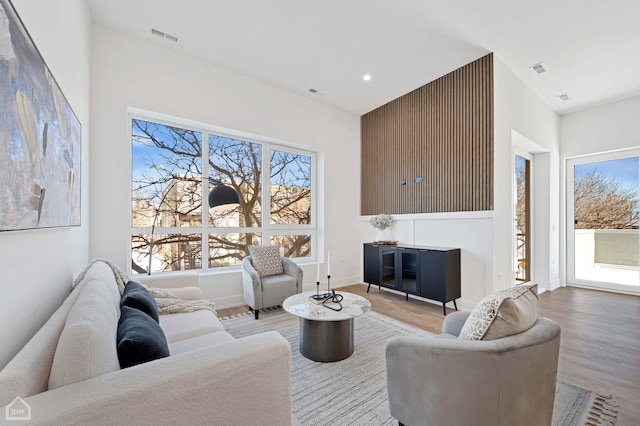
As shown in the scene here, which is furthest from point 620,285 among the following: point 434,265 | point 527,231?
point 434,265

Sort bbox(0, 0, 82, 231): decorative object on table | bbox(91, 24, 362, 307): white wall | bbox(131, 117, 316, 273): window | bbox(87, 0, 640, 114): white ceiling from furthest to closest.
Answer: bbox(131, 117, 316, 273): window
bbox(91, 24, 362, 307): white wall
bbox(87, 0, 640, 114): white ceiling
bbox(0, 0, 82, 231): decorative object on table

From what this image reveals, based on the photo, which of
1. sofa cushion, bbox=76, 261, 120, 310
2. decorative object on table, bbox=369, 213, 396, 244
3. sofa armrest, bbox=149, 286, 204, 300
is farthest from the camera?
decorative object on table, bbox=369, 213, 396, 244

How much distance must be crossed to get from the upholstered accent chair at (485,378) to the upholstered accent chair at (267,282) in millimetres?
2185

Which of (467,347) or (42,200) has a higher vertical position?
(42,200)

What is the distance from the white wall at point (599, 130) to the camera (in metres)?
4.35

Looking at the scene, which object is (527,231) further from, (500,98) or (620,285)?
(500,98)

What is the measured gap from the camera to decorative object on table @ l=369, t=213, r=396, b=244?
451 cm

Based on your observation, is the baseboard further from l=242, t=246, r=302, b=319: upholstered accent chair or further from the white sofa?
the white sofa

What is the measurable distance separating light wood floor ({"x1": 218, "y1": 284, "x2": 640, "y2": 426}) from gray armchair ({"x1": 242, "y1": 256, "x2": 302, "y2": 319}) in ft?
1.51

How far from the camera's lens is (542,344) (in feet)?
3.91

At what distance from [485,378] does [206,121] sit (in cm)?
380

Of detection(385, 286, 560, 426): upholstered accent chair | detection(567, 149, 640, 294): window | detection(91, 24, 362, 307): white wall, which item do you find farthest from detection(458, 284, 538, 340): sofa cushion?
detection(567, 149, 640, 294): window

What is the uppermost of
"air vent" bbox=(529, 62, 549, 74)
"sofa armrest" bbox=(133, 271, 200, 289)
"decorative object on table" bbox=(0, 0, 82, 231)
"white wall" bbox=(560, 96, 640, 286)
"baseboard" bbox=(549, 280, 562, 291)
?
"air vent" bbox=(529, 62, 549, 74)

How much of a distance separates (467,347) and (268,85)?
13.6 feet
